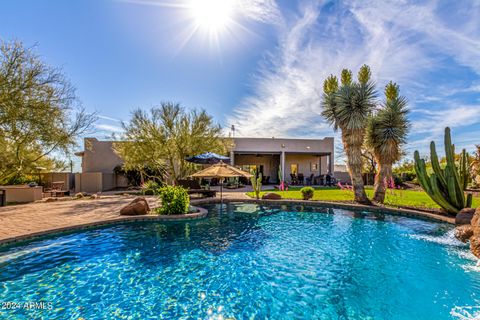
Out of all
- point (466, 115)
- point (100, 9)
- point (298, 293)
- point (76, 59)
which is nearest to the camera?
point (298, 293)

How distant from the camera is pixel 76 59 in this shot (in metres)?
10.3

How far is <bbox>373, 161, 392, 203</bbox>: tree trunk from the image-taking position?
35.9 ft

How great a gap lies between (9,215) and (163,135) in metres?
7.40

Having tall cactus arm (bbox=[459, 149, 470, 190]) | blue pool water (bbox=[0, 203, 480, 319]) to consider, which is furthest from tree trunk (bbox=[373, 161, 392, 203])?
blue pool water (bbox=[0, 203, 480, 319])

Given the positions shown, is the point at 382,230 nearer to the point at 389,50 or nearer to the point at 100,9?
the point at 389,50

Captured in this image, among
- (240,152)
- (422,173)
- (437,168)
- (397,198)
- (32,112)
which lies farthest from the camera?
(240,152)

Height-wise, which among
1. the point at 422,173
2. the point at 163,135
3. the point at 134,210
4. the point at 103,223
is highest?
the point at 163,135

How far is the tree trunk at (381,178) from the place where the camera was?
35.9 ft

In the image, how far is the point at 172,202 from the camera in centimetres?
827

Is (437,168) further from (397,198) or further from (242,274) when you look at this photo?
(242,274)

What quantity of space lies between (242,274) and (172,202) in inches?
190

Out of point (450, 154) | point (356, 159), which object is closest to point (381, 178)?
point (356, 159)

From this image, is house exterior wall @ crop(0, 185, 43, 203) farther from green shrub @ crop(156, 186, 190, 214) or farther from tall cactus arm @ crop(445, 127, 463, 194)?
tall cactus arm @ crop(445, 127, 463, 194)

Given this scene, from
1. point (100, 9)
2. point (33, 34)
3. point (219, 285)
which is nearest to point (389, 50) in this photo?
point (219, 285)
